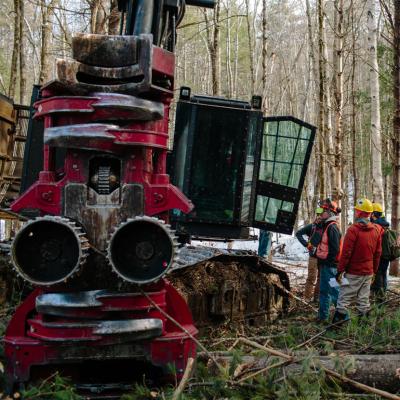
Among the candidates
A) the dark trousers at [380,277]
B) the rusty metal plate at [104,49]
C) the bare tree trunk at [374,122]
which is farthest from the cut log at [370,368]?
the bare tree trunk at [374,122]

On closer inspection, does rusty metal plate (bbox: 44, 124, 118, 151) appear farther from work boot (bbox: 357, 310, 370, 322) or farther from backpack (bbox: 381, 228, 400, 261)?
backpack (bbox: 381, 228, 400, 261)

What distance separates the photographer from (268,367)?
4.64 m

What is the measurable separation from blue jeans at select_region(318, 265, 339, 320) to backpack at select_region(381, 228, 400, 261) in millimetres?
1586

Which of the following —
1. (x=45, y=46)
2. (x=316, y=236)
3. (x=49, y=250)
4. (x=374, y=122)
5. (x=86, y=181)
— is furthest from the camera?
(x=374, y=122)

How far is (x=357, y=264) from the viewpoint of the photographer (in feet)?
25.8

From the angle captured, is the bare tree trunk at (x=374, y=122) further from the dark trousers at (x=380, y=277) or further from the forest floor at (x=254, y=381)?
the forest floor at (x=254, y=381)

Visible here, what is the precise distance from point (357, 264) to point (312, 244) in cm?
178

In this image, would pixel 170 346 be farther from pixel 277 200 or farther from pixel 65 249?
pixel 277 200

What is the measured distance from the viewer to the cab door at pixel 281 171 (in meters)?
8.83

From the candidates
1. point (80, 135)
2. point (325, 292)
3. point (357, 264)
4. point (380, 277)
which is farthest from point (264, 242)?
point (80, 135)

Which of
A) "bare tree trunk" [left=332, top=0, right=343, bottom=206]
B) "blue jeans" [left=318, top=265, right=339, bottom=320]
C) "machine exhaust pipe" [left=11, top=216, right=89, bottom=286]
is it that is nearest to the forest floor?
"machine exhaust pipe" [left=11, top=216, right=89, bottom=286]

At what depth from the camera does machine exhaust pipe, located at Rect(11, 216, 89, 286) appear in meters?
4.19

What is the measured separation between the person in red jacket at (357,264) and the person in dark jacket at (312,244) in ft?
3.80

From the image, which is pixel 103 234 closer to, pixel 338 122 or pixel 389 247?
pixel 389 247
